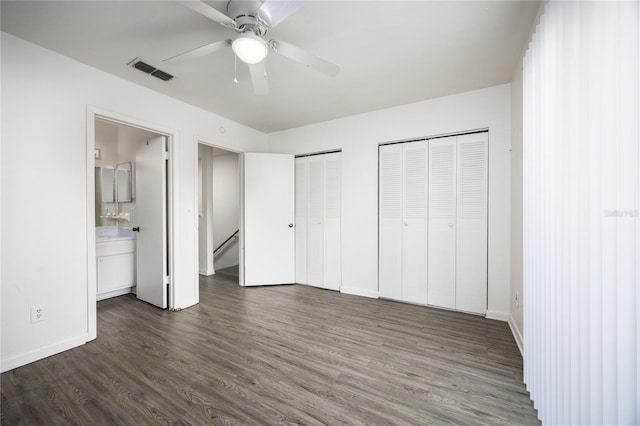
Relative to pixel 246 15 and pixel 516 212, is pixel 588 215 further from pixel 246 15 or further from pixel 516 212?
pixel 246 15

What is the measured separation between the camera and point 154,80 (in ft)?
8.66

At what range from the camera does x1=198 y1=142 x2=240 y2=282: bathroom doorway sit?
489 cm

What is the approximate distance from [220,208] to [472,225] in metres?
5.09

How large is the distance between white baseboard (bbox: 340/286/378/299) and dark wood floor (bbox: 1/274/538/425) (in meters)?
0.57

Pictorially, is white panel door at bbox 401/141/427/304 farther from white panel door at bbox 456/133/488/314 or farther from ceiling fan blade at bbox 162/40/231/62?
ceiling fan blade at bbox 162/40/231/62

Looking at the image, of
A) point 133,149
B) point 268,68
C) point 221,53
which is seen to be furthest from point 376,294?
point 133,149

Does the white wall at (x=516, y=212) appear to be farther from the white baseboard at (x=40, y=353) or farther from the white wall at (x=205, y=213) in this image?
the white wall at (x=205, y=213)

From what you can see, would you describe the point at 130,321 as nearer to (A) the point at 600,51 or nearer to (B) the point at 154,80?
(B) the point at 154,80

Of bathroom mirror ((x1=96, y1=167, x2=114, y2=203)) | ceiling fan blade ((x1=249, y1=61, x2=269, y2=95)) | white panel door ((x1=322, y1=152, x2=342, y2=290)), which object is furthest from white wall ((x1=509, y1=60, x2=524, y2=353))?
bathroom mirror ((x1=96, y1=167, x2=114, y2=203))

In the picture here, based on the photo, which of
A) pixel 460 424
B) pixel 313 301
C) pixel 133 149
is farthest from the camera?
pixel 133 149

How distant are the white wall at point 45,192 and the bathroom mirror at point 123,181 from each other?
2001 mm

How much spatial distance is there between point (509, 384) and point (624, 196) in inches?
59.6

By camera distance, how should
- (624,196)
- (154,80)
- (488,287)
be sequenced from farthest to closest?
(488,287), (154,80), (624,196)

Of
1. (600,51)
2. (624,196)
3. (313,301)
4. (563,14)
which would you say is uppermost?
(563,14)
